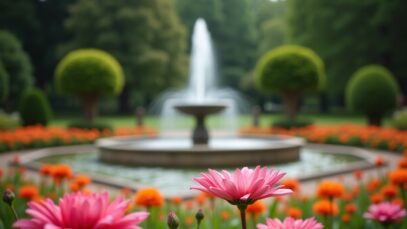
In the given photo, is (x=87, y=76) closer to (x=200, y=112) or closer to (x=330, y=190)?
(x=200, y=112)

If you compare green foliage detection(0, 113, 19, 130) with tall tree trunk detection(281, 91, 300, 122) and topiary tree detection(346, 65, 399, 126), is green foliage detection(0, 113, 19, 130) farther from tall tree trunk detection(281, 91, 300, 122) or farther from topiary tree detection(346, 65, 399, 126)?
topiary tree detection(346, 65, 399, 126)

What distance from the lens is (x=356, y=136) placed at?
1459 cm

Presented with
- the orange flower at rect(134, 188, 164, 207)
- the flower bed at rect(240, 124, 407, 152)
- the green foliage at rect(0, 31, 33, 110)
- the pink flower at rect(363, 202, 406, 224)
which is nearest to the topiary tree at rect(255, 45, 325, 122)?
the flower bed at rect(240, 124, 407, 152)

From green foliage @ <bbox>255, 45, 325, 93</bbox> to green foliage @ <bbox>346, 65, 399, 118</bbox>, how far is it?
6.14 ft

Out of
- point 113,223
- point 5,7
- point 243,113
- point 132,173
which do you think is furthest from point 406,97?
point 113,223

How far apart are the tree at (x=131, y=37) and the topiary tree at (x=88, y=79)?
12768 mm

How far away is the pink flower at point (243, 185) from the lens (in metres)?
1.15

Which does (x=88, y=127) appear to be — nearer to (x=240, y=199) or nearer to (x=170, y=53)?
(x=240, y=199)

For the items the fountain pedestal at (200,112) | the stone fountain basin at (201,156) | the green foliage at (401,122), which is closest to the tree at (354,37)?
the green foliage at (401,122)

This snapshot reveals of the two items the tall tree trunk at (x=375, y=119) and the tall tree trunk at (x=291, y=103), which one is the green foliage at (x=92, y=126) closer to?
the tall tree trunk at (x=291, y=103)

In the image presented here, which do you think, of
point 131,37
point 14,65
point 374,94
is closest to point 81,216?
point 374,94

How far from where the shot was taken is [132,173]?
9.12m

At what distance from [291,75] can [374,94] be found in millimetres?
3470

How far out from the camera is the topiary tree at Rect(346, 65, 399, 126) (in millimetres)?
18469
